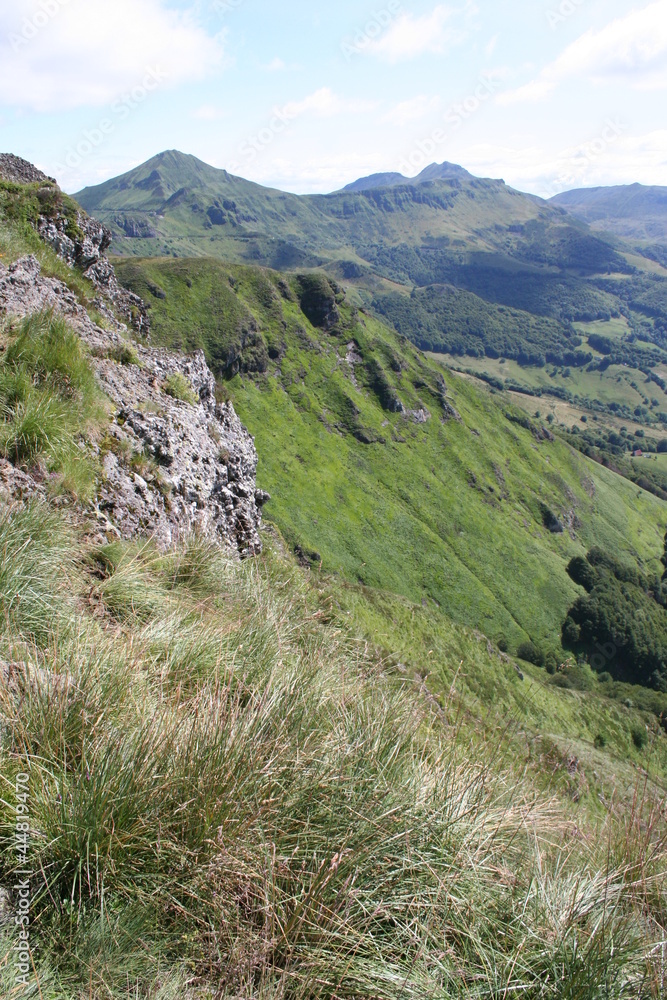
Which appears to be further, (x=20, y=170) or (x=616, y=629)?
(x=616, y=629)

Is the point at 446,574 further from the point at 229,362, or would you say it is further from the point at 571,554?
the point at 229,362

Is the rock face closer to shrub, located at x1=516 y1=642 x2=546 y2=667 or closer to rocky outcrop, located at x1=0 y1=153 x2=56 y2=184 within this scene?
rocky outcrop, located at x1=0 y1=153 x2=56 y2=184

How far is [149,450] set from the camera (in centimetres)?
1070

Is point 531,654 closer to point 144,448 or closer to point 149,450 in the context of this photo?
point 149,450

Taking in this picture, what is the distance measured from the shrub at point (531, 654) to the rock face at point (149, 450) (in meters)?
83.8

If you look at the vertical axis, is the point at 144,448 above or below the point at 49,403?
below

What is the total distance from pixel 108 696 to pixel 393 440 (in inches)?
4483

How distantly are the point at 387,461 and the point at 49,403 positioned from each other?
344 feet

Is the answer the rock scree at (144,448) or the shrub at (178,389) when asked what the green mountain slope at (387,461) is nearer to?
the rock scree at (144,448)

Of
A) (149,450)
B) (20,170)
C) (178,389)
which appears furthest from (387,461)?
(149,450)

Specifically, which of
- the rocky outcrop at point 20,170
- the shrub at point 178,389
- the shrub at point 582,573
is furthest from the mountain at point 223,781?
the shrub at point 582,573

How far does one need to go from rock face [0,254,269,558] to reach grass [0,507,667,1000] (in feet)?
11.9

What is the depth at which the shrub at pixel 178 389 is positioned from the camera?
45.2 ft

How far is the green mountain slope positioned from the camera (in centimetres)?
9350
